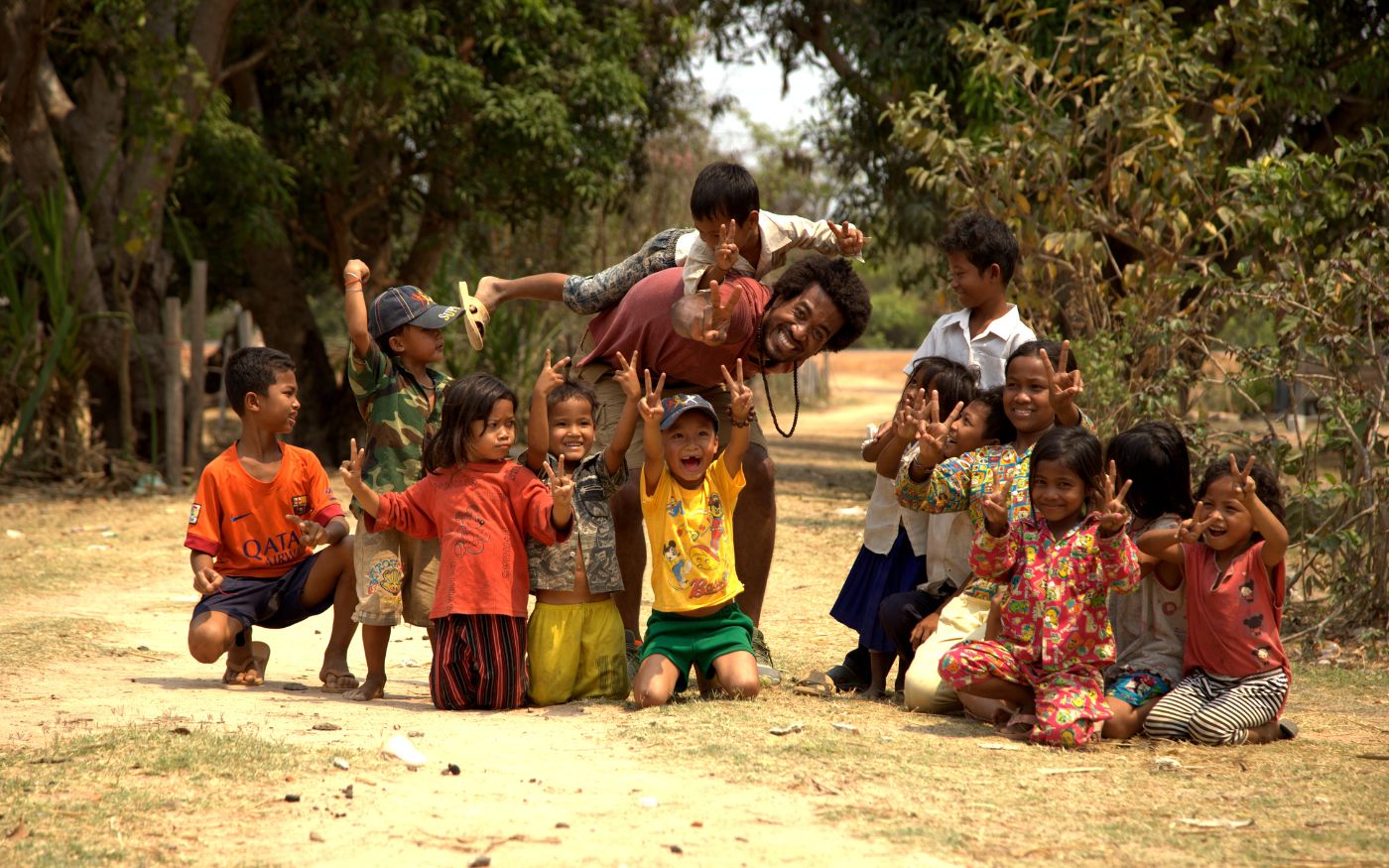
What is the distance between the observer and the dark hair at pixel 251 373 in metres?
4.90

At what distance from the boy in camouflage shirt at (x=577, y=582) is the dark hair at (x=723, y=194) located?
0.57m

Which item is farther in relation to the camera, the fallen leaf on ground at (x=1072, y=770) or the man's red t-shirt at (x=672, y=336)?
the man's red t-shirt at (x=672, y=336)

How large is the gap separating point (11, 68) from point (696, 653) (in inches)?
350

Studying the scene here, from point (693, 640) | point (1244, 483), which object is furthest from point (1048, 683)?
point (693, 640)

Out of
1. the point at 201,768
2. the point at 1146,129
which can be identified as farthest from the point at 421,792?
the point at 1146,129

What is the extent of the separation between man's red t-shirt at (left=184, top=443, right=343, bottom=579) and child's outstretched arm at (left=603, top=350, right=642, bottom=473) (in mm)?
1032

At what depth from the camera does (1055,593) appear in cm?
418

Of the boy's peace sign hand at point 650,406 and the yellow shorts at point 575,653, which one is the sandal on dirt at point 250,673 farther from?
the boy's peace sign hand at point 650,406

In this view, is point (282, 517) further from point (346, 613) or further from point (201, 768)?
point (201, 768)

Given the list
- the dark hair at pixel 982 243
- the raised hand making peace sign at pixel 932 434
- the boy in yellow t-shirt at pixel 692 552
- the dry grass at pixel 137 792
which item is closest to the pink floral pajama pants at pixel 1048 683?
the raised hand making peace sign at pixel 932 434

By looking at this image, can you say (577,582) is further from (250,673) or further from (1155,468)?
(1155,468)

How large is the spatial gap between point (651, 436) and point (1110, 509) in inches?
56.0

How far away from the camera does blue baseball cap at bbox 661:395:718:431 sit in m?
4.55

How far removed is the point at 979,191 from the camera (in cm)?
866
